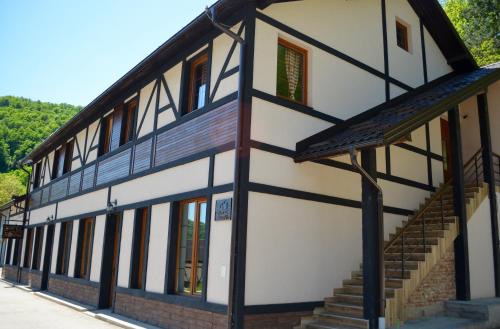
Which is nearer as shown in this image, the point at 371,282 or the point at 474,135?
the point at 371,282

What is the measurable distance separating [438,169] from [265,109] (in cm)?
597

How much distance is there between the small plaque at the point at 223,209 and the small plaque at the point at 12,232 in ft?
47.5

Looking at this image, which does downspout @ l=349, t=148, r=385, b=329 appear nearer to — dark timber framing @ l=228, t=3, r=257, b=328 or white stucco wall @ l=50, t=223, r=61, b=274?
dark timber framing @ l=228, t=3, r=257, b=328

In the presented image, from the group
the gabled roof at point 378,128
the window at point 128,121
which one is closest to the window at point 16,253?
the window at point 128,121

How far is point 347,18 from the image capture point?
9.04m

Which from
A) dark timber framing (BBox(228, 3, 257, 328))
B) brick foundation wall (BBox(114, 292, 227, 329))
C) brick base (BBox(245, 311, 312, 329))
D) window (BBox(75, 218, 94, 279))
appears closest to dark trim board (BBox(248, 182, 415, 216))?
dark timber framing (BBox(228, 3, 257, 328))

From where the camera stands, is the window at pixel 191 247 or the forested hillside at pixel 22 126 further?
the forested hillside at pixel 22 126

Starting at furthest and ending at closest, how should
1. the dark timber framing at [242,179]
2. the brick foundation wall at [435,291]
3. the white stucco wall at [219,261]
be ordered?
the brick foundation wall at [435,291]
the white stucco wall at [219,261]
the dark timber framing at [242,179]

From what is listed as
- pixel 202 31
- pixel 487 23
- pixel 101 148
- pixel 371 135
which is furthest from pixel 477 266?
pixel 487 23

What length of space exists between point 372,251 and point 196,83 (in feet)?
15.3

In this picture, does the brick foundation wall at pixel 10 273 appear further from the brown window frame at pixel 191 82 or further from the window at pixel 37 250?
the brown window frame at pixel 191 82

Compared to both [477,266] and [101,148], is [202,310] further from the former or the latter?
[101,148]

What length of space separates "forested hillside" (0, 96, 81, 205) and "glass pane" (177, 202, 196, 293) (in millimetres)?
32035

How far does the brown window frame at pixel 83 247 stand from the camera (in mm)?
12024
